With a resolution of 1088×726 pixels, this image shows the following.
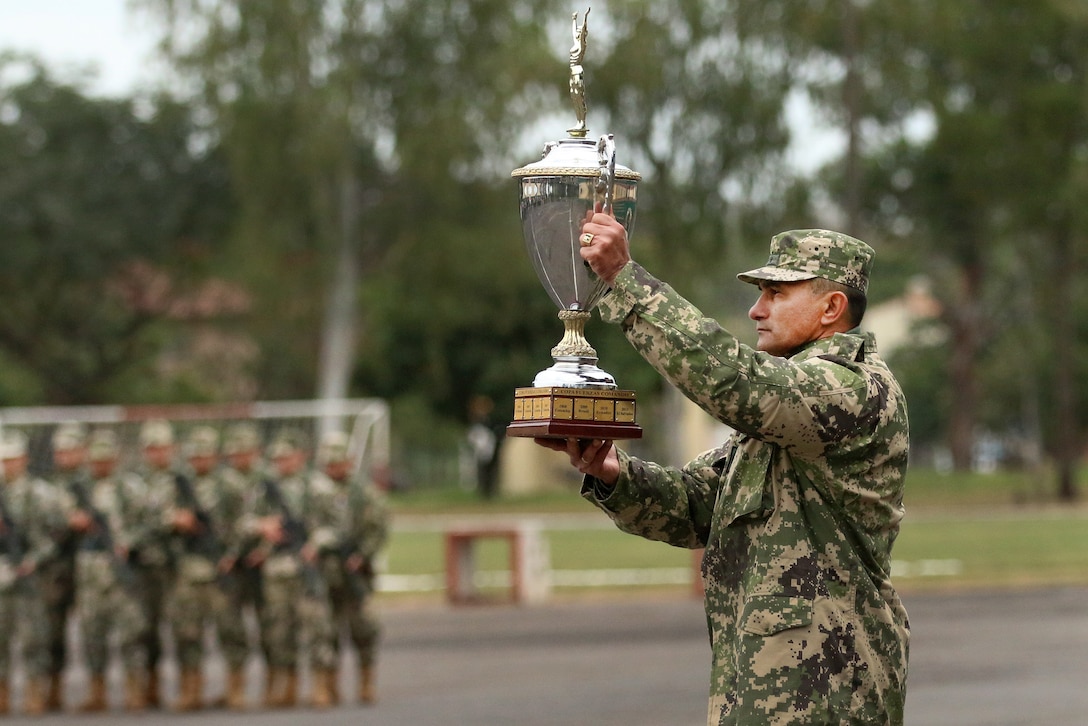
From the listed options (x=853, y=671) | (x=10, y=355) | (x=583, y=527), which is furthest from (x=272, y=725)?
(x=10, y=355)

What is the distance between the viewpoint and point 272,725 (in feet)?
41.7

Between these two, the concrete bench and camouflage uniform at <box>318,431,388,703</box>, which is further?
the concrete bench

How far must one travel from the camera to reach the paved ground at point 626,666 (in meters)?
12.5

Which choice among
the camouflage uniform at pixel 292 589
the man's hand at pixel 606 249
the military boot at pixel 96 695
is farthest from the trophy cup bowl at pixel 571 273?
the military boot at pixel 96 695

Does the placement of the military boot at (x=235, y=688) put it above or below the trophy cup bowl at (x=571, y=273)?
below

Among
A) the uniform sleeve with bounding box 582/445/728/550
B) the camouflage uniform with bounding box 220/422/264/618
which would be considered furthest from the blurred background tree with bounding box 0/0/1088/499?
the uniform sleeve with bounding box 582/445/728/550

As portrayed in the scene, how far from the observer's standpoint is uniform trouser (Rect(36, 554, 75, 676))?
14.9 m

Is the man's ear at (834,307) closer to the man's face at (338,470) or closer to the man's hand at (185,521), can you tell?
the man's face at (338,470)

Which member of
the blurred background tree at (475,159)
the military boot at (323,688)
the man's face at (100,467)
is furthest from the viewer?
the blurred background tree at (475,159)

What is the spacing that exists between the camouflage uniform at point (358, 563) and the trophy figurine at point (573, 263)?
9108mm

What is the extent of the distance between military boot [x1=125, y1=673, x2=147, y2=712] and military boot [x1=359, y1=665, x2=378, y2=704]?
180 cm

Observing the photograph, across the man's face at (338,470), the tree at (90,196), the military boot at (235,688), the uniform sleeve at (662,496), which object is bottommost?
the military boot at (235,688)

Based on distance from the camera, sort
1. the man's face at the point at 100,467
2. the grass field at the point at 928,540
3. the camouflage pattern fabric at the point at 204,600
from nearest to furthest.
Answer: the camouflage pattern fabric at the point at 204,600 → the man's face at the point at 100,467 → the grass field at the point at 928,540

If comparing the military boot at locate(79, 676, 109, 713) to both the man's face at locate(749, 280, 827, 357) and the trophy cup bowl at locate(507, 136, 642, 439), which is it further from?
the man's face at locate(749, 280, 827, 357)
